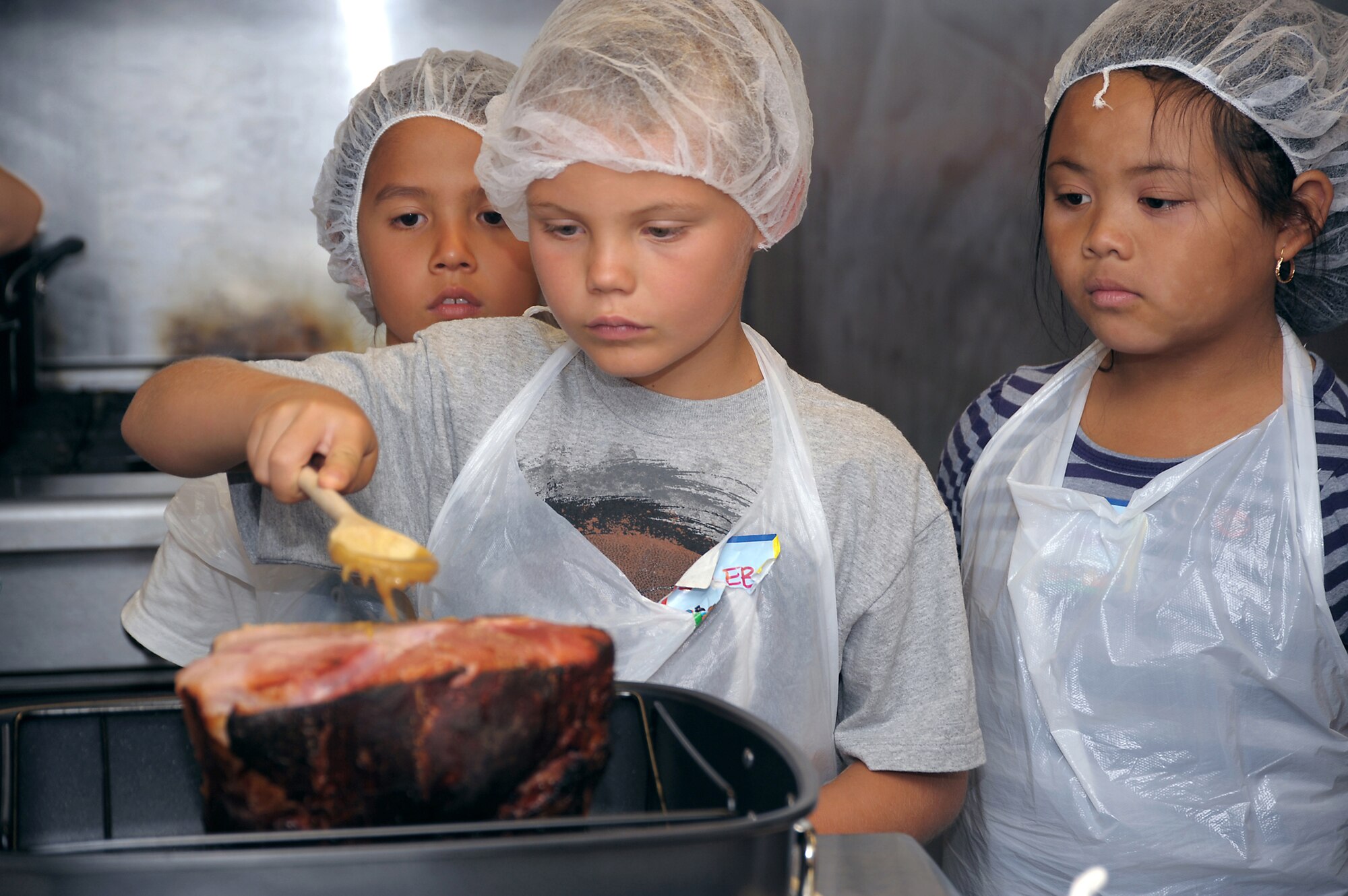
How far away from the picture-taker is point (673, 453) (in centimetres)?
91

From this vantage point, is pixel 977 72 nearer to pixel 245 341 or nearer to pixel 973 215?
pixel 973 215

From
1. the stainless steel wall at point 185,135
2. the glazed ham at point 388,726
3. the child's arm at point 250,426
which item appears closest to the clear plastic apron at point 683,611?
the child's arm at point 250,426

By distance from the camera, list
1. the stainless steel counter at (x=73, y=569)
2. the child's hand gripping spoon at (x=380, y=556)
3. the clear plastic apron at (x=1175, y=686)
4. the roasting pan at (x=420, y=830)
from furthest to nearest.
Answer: the stainless steel counter at (x=73, y=569)
the clear plastic apron at (x=1175, y=686)
the child's hand gripping spoon at (x=380, y=556)
the roasting pan at (x=420, y=830)

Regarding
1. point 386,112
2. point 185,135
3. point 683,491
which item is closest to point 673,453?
point 683,491

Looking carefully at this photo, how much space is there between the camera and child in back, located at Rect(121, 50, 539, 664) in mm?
1112

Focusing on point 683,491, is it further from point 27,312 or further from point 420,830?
point 27,312

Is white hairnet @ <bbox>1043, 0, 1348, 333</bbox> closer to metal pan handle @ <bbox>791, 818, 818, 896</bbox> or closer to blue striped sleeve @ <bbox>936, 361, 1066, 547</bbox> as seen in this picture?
blue striped sleeve @ <bbox>936, 361, 1066, 547</bbox>

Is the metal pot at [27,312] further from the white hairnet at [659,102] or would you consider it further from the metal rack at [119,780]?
the metal rack at [119,780]

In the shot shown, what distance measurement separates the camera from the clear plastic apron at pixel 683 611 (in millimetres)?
855

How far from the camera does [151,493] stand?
1.46m

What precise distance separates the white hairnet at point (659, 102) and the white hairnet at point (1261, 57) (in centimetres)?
37

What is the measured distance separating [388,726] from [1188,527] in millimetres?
802

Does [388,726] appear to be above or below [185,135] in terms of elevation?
below

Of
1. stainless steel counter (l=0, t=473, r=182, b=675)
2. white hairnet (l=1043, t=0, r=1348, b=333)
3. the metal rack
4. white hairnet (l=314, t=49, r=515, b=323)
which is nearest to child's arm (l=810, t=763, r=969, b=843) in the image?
the metal rack
